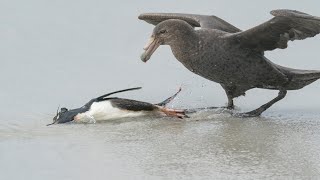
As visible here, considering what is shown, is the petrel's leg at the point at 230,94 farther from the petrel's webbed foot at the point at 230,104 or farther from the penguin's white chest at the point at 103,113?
the penguin's white chest at the point at 103,113

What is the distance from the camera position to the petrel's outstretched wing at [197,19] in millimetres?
9063

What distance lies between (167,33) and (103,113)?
3.42 ft

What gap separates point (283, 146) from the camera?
247 inches

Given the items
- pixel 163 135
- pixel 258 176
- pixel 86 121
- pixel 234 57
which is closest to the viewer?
pixel 258 176

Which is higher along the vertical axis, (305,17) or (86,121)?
(305,17)

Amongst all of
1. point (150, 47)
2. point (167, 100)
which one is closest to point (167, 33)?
point (150, 47)

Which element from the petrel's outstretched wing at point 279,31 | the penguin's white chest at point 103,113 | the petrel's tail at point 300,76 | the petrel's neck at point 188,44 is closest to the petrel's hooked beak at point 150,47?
the petrel's neck at point 188,44

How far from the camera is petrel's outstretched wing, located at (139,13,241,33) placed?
9.06 meters

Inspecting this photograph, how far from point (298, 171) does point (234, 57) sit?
2.94 meters

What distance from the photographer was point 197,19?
9297mm

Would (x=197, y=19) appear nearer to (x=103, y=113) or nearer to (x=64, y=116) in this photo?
(x=103, y=113)

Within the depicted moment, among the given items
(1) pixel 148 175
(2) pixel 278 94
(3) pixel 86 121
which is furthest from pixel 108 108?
(1) pixel 148 175

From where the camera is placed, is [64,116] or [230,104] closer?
[64,116]

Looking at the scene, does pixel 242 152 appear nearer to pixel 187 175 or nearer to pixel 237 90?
pixel 187 175
